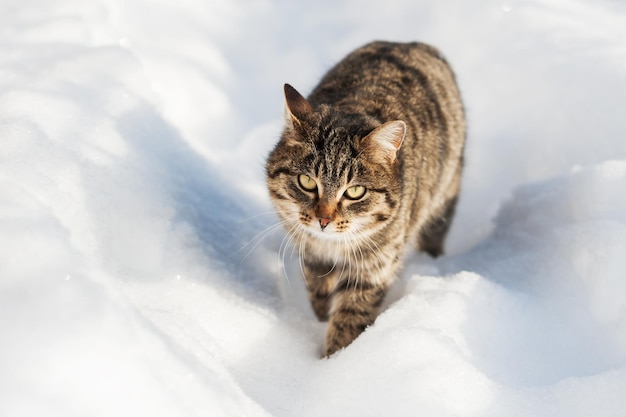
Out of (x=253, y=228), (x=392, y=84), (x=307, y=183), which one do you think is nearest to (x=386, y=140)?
(x=307, y=183)

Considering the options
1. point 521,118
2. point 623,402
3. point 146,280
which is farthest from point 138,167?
point 521,118

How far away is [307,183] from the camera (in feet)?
8.01

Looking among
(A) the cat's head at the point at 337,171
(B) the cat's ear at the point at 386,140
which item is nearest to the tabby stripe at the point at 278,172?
(A) the cat's head at the point at 337,171

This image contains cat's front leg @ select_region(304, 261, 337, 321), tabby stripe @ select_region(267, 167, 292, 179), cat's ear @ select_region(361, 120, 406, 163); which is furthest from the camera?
cat's front leg @ select_region(304, 261, 337, 321)

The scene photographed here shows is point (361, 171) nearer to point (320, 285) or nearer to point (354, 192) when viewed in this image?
point (354, 192)

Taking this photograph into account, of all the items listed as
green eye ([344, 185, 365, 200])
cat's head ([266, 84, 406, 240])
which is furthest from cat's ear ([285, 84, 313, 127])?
green eye ([344, 185, 365, 200])

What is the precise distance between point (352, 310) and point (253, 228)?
72 centimetres

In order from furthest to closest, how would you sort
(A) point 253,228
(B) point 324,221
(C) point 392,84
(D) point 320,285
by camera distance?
(A) point 253,228
(C) point 392,84
(D) point 320,285
(B) point 324,221

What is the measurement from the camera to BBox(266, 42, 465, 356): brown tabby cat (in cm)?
242

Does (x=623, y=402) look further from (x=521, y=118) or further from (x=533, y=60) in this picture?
(x=533, y=60)

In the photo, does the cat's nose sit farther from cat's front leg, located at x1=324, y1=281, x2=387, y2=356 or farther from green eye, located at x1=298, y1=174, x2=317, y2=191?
cat's front leg, located at x1=324, y1=281, x2=387, y2=356

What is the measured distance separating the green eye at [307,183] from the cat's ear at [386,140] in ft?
0.77

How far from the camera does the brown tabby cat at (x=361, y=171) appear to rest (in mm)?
2420

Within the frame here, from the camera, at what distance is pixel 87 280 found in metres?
1.74
